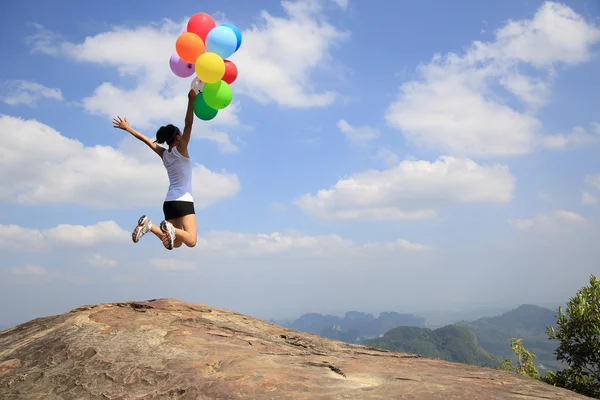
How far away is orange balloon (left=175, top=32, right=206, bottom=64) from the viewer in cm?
940

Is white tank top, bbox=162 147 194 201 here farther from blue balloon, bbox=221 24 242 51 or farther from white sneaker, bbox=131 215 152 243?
blue balloon, bbox=221 24 242 51

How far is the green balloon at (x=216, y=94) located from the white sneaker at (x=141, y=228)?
2.96m

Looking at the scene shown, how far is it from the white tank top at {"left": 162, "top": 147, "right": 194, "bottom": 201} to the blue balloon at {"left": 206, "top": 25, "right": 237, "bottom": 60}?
2.58m

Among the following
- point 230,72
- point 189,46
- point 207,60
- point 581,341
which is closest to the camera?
point 207,60

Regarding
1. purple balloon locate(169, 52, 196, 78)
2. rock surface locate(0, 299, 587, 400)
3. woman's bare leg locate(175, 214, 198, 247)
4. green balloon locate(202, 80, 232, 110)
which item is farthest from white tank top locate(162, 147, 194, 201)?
rock surface locate(0, 299, 587, 400)

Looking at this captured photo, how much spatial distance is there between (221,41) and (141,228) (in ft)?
15.3

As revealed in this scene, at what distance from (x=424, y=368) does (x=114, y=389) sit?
14.3ft

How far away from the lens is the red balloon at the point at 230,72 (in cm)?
980

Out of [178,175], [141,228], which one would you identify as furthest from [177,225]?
[178,175]

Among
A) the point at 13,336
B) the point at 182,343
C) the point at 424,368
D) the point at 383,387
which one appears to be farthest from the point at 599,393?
the point at 13,336

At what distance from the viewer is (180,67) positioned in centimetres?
1002

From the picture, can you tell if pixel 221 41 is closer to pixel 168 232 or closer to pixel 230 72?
pixel 230 72

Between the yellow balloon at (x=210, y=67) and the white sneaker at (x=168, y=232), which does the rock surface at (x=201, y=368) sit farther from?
the yellow balloon at (x=210, y=67)

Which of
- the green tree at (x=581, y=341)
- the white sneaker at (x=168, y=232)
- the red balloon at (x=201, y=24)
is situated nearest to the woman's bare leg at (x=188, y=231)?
the white sneaker at (x=168, y=232)
